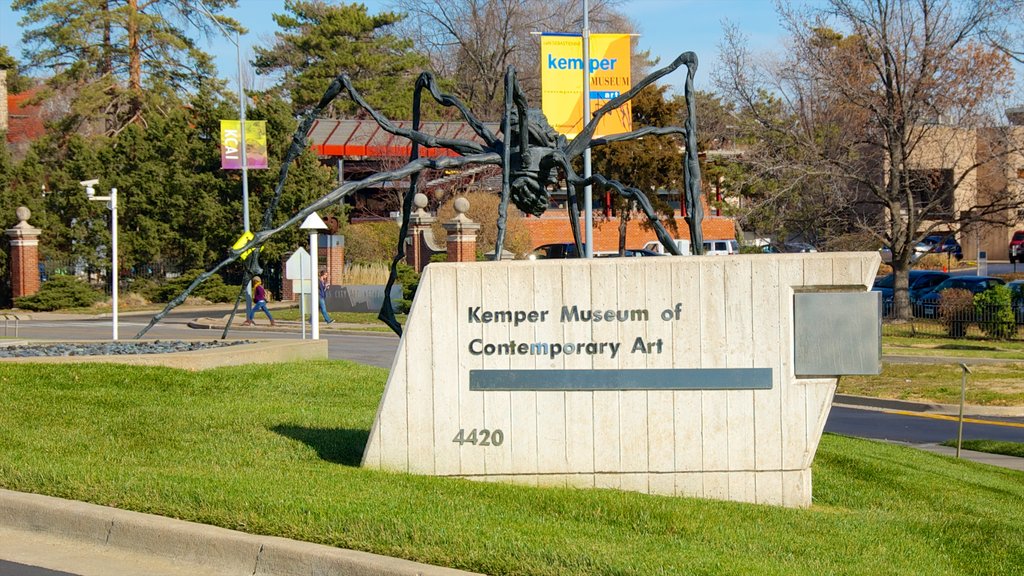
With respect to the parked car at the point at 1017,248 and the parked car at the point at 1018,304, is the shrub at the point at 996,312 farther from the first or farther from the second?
the parked car at the point at 1017,248

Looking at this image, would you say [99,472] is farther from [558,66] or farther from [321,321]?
[321,321]

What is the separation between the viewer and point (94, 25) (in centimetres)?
5244

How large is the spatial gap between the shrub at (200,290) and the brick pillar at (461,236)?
9.35 m

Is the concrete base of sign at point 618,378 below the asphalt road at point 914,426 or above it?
above

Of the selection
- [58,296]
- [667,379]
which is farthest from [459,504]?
[58,296]

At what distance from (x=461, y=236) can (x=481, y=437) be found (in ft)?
102

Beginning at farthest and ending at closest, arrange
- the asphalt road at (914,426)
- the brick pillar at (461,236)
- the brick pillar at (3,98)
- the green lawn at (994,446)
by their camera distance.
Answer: the brick pillar at (3,98), the brick pillar at (461,236), the asphalt road at (914,426), the green lawn at (994,446)

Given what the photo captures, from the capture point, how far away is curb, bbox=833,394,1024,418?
18.9 m

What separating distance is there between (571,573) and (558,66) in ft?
71.5

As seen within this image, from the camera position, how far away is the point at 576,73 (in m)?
26.5

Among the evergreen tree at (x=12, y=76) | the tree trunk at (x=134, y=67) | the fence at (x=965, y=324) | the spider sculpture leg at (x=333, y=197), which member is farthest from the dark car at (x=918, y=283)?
the evergreen tree at (x=12, y=76)

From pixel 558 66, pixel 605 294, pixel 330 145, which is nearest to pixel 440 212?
pixel 330 145

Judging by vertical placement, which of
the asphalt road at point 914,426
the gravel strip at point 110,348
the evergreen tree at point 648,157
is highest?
the evergreen tree at point 648,157

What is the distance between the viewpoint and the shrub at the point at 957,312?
3109 cm
